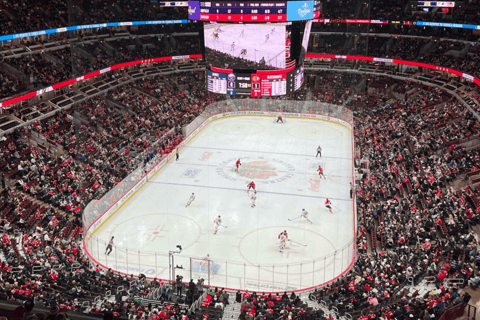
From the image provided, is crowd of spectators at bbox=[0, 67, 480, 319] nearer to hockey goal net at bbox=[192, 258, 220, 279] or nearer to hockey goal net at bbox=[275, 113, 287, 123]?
hockey goal net at bbox=[192, 258, 220, 279]

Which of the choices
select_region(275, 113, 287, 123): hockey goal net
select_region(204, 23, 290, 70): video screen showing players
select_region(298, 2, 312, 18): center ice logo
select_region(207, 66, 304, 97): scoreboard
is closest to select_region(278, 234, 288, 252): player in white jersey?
select_region(207, 66, 304, 97): scoreboard

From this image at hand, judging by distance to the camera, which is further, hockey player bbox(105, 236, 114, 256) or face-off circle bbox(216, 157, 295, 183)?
face-off circle bbox(216, 157, 295, 183)

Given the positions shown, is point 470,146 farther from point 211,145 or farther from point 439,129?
point 211,145

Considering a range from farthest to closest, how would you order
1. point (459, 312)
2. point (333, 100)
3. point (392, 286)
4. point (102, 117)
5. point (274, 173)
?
point (333, 100)
point (102, 117)
point (274, 173)
point (392, 286)
point (459, 312)

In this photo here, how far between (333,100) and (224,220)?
26.3 meters

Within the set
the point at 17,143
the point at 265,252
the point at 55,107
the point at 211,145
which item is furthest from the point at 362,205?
the point at 55,107

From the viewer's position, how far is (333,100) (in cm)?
4819

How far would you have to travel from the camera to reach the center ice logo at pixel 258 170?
1250 inches

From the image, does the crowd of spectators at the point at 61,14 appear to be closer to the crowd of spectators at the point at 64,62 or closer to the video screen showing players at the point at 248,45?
the crowd of spectators at the point at 64,62

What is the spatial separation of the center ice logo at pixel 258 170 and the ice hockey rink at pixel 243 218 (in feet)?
0.21

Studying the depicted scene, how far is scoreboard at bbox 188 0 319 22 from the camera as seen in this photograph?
30422 millimetres

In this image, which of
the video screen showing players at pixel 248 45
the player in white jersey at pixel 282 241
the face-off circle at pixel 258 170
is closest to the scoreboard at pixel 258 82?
the video screen showing players at pixel 248 45

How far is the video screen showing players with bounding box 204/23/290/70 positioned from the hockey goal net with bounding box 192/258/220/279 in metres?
16.1

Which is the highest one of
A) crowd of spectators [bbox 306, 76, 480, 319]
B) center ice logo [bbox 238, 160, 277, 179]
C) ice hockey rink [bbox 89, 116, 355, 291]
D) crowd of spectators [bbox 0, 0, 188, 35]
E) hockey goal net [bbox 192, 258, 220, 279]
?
crowd of spectators [bbox 0, 0, 188, 35]
